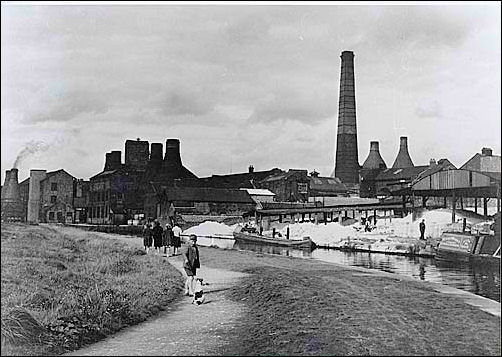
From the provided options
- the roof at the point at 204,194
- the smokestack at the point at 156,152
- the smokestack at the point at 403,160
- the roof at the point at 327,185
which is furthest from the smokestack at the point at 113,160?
the smokestack at the point at 403,160

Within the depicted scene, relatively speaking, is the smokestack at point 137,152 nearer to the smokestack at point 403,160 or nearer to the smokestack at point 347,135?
the smokestack at point 347,135

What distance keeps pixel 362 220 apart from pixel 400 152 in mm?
50534

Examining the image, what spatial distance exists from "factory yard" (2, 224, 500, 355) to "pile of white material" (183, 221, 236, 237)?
29.4m

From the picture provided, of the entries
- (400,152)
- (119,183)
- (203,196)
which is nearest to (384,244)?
(203,196)

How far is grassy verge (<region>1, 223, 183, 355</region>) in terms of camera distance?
28.2ft

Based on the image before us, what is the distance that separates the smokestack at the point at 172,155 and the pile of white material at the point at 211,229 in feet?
62.6

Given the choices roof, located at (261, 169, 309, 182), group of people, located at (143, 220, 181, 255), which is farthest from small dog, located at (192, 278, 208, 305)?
roof, located at (261, 169, 309, 182)

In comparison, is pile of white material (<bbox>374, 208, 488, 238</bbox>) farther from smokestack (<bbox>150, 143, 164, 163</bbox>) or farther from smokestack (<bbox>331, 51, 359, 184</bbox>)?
smokestack (<bbox>150, 143, 164, 163</bbox>)

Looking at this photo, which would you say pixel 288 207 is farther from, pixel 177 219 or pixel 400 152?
pixel 400 152

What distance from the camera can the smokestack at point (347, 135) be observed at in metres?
74.1

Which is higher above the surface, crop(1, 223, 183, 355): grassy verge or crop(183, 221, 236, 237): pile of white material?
crop(183, 221, 236, 237): pile of white material

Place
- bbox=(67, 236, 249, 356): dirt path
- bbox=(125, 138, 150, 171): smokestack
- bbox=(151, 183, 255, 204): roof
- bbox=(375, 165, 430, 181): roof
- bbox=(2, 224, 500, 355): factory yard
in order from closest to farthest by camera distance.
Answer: bbox=(2, 224, 500, 355): factory yard → bbox=(67, 236, 249, 356): dirt path → bbox=(125, 138, 150, 171): smokestack → bbox=(151, 183, 255, 204): roof → bbox=(375, 165, 430, 181): roof

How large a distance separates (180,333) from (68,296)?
3235 mm

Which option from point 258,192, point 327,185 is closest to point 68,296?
point 258,192
